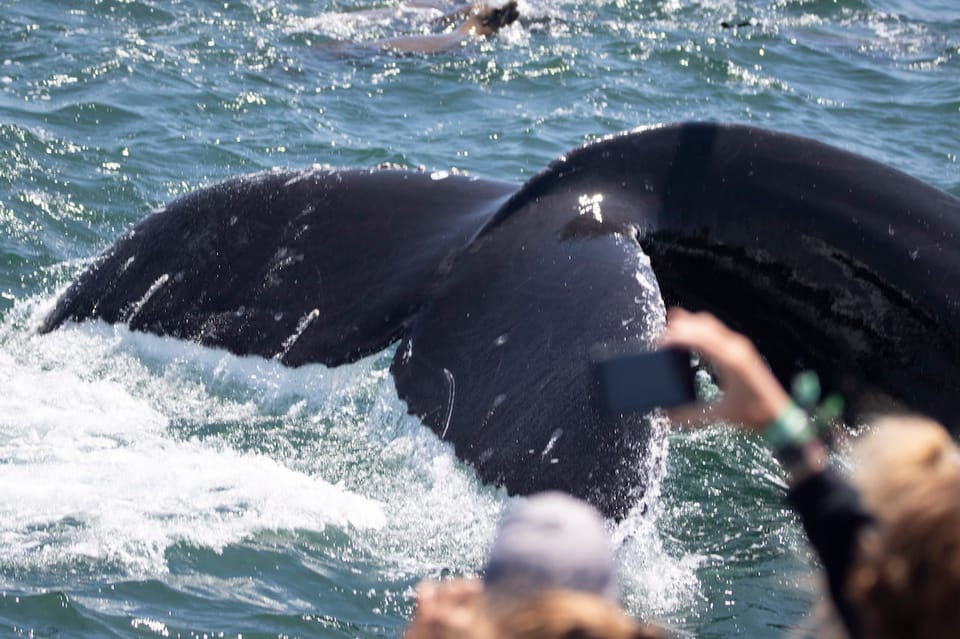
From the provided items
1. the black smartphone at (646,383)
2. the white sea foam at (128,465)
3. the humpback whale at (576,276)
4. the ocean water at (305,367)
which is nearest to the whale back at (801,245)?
the humpback whale at (576,276)

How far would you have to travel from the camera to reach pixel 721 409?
7.89 feet

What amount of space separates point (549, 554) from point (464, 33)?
12925mm

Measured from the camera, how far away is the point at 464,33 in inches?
574

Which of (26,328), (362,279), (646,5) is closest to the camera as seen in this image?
(362,279)

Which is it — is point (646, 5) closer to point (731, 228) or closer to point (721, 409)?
point (731, 228)

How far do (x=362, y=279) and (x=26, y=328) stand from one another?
2.09m

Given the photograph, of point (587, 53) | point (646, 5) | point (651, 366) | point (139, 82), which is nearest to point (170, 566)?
point (651, 366)

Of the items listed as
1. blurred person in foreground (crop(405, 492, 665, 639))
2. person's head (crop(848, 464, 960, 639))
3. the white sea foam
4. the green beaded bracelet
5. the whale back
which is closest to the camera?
person's head (crop(848, 464, 960, 639))

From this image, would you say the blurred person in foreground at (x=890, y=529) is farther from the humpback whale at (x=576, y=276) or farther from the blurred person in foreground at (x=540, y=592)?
the humpback whale at (x=576, y=276)

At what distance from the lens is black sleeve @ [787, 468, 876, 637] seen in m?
2.03

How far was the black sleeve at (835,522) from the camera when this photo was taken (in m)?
2.03

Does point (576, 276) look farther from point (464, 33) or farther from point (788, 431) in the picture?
point (464, 33)

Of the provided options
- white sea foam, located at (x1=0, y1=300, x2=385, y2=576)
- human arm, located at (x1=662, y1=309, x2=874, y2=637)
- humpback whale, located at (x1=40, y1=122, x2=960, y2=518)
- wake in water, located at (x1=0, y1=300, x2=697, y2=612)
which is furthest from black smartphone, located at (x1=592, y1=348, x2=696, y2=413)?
white sea foam, located at (x1=0, y1=300, x2=385, y2=576)

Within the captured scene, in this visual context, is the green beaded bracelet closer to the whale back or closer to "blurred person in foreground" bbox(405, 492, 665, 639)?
"blurred person in foreground" bbox(405, 492, 665, 639)
